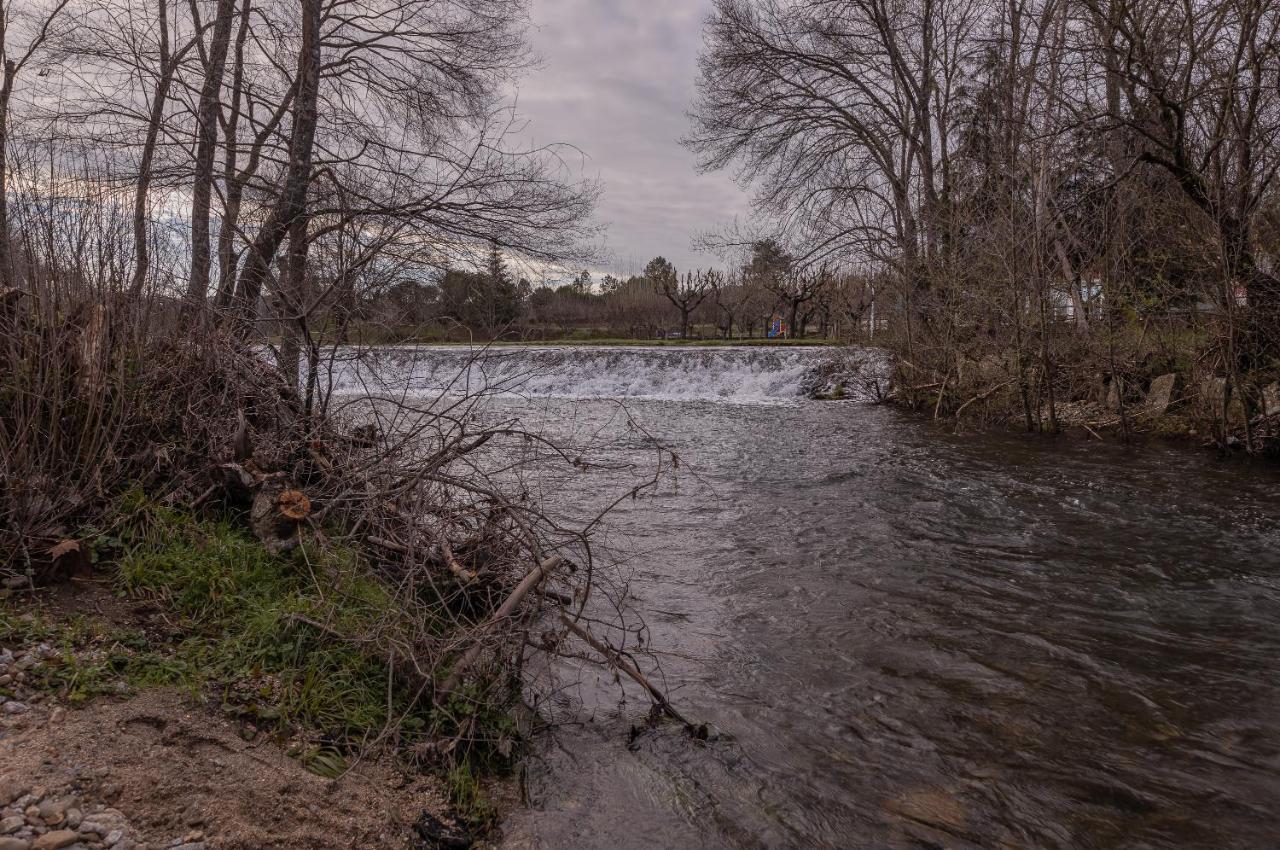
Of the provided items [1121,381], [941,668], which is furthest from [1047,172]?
[941,668]

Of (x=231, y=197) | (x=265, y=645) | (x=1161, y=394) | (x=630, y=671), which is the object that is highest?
(x=231, y=197)

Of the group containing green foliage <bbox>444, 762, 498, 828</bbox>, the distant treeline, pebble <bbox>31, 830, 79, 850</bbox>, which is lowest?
green foliage <bbox>444, 762, 498, 828</bbox>

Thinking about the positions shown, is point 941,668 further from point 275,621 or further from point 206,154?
point 206,154

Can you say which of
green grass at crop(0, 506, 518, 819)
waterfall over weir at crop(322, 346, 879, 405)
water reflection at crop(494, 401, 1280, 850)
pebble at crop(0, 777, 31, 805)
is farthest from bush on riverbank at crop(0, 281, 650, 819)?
waterfall over weir at crop(322, 346, 879, 405)

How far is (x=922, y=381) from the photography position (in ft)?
52.9

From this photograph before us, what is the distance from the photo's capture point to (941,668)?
4.29m

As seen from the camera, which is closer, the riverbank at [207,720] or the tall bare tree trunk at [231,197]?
the riverbank at [207,720]

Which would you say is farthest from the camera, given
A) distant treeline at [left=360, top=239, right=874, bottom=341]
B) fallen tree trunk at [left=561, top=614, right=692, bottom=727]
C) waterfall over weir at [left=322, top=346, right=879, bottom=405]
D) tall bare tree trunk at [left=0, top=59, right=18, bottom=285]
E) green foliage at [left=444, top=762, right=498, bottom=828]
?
distant treeline at [left=360, top=239, right=874, bottom=341]

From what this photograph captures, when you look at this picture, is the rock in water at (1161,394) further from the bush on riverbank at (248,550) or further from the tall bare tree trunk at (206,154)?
the tall bare tree trunk at (206,154)

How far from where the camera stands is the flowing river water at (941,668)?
3.04 metres

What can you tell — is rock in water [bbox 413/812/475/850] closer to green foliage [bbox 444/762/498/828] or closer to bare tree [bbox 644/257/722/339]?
green foliage [bbox 444/762/498/828]

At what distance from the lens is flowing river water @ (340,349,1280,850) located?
9.98ft

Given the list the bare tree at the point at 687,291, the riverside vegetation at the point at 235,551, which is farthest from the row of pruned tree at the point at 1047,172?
the bare tree at the point at 687,291

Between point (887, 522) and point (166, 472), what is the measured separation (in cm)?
612
